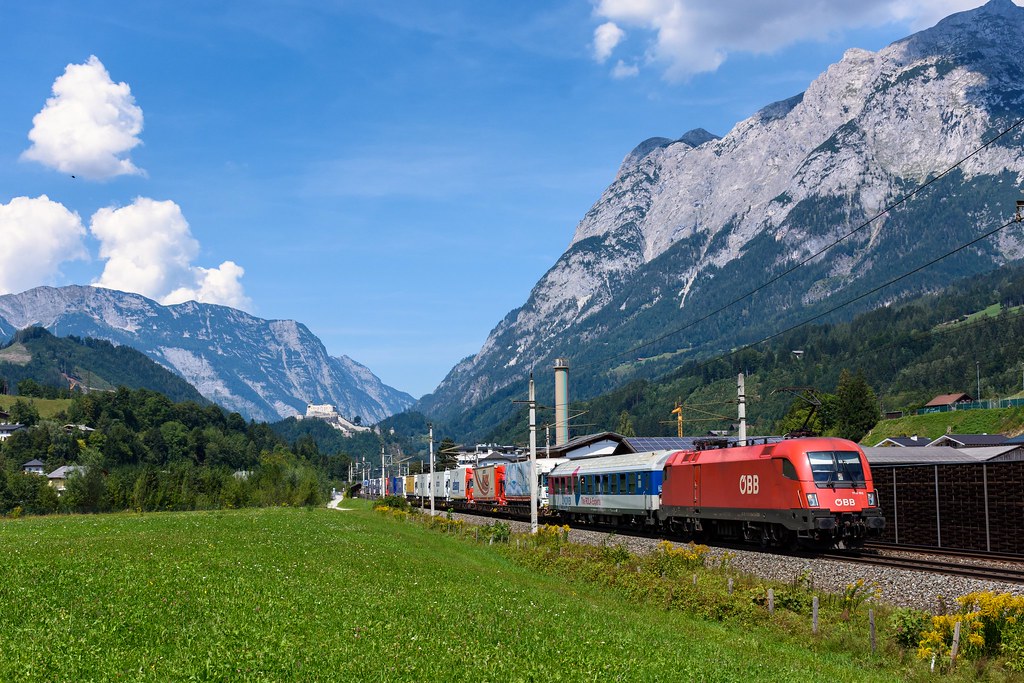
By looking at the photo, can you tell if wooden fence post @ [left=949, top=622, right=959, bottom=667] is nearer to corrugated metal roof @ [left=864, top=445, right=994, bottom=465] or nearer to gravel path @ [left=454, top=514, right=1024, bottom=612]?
gravel path @ [left=454, top=514, right=1024, bottom=612]

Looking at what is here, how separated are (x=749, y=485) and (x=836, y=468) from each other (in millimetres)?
4554

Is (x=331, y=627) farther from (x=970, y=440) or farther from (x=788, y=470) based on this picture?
(x=970, y=440)

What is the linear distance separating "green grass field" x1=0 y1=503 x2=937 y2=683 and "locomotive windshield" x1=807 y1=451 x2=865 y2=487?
1208cm

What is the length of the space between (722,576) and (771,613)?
6.77 meters

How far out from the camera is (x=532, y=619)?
20.4 metres

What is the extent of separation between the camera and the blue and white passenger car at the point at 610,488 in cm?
5212

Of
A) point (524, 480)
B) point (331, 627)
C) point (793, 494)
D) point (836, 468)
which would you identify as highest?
point (836, 468)

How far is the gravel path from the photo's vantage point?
1077 inches

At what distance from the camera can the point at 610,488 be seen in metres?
57.6

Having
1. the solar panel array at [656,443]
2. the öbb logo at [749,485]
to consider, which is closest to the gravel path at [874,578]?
the öbb logo at [749,485]

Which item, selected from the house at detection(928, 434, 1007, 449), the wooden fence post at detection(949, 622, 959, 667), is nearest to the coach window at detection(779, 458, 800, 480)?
the wooden fence post at detection(949, 622, 959, 667)

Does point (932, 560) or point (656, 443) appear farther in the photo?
point (656, 443)

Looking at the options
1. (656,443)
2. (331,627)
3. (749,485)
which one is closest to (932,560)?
(749,485)

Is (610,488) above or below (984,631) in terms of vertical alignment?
above
